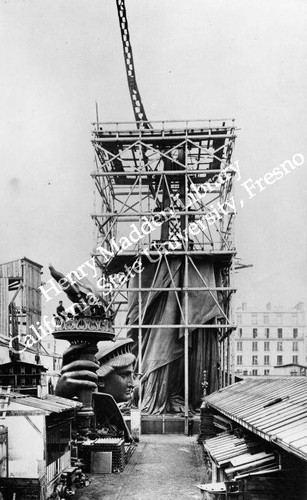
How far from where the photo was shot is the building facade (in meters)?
91.7

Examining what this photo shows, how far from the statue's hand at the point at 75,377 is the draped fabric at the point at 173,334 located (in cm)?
1568

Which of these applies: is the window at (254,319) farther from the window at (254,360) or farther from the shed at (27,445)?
the shed at (27,445)

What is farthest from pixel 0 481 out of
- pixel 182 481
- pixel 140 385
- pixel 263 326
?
pixel 263 326

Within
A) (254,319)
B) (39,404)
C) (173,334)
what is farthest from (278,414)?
(254,319)

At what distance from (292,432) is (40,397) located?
42.5 ft

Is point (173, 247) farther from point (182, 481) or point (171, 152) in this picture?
point (182, 481)

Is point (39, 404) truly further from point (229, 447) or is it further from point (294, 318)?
point (294, 318)

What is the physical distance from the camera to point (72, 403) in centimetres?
2356

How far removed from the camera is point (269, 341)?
3647 inches

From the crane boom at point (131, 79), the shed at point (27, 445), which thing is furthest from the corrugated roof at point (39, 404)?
the crane boom at point (131, 79)

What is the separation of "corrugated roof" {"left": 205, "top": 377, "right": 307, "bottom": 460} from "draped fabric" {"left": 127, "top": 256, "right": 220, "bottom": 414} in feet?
64.8

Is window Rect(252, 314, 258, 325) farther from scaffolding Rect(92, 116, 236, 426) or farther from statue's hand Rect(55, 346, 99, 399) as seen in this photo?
statue's hand Rect(55, 346, 99, 399)

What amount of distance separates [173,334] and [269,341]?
51638 mm

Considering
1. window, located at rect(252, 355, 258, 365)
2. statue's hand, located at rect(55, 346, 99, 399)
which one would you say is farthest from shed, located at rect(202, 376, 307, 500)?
window, located at rect(252, 355, 258, 365)
